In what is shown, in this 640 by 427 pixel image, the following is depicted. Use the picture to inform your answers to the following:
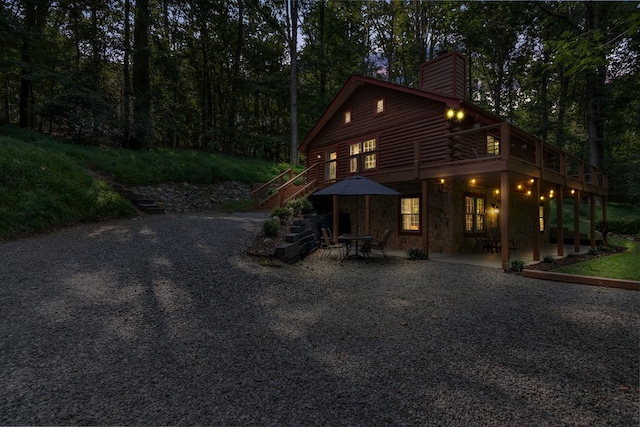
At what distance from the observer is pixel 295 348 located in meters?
3.70

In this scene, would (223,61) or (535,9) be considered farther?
(223,61)

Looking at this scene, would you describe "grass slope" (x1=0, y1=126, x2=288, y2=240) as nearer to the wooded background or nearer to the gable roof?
the wooded background

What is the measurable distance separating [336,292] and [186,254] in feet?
→ 13.1

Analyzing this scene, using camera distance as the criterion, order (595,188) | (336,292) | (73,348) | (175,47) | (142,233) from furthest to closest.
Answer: (175,47), (595,188), (142,233), (336,292), (73,348)

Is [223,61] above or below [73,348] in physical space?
above

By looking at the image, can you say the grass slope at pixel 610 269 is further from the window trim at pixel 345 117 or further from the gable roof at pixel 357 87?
the window trim at pixel 345 117

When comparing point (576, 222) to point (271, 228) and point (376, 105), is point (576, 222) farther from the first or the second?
point (271, 228)

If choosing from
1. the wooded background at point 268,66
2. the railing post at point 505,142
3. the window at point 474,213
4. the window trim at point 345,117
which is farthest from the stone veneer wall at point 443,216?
the wooded background at point 268,66

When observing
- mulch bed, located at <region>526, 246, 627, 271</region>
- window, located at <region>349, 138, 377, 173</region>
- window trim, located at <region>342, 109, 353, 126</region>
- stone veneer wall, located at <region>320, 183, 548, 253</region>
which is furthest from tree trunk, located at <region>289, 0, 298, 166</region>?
mulch bed, located at <region>526, 246, 627, 271</region>

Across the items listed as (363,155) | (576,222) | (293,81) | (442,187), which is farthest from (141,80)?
(576,222)

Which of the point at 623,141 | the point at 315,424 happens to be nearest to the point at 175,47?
Answer: the point at 315,424

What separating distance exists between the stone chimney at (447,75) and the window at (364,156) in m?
3.29

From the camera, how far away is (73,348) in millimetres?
3510

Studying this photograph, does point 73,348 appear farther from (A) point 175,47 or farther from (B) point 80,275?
(A) point 175,47
